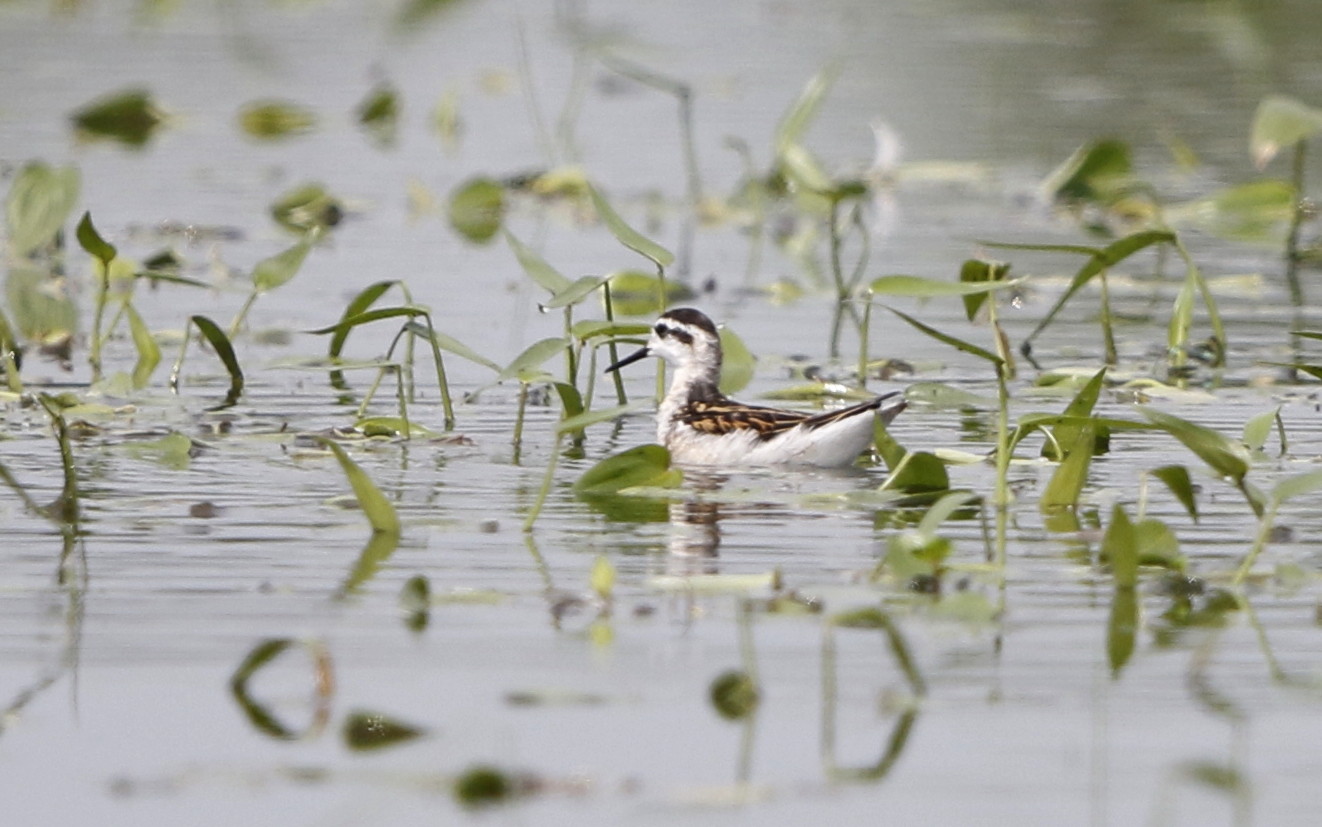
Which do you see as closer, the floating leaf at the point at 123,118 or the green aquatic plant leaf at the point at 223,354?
the green aquatic plant leaf at the point at 223,354

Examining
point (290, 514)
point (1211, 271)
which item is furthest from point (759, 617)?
point (1211, 271)

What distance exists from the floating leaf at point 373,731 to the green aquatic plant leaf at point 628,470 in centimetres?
242

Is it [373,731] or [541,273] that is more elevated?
[541,273]

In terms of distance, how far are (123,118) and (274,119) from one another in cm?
137

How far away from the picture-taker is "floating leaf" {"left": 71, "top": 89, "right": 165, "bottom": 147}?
61.4ft

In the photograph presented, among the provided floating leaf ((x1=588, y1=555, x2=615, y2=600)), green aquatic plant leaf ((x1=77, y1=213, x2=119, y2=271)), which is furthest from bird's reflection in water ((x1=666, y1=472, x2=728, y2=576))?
green aquatic plant leaf ((x1=77, y1=213, x2=119, y2=271))

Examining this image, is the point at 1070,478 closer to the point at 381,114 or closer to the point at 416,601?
the point at 416,601

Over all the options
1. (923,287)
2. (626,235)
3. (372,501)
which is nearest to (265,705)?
(372,501)

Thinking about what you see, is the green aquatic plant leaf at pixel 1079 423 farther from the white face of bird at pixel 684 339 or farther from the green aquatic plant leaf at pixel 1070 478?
the white face of bird at pixel 684 339

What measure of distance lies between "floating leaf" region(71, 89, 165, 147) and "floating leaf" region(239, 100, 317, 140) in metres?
0.74

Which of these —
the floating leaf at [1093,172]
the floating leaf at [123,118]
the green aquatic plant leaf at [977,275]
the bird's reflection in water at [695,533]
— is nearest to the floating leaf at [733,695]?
the bird's reflection in water at [695,533]

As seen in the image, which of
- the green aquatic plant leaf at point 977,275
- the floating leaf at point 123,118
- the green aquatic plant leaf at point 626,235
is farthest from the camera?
the floating leaf at point 123,118

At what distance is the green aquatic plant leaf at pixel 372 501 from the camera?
7.13 meters

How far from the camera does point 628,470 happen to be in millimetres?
7805
